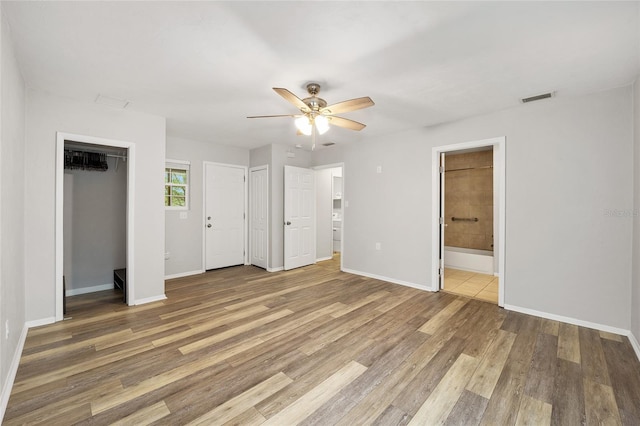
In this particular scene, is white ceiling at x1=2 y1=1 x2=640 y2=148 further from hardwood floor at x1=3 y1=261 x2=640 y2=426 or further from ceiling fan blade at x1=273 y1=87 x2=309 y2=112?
A: hardwood floor at x1=3 y1=261 x2=640 y2=426

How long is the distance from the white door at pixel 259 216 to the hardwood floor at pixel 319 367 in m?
2.09

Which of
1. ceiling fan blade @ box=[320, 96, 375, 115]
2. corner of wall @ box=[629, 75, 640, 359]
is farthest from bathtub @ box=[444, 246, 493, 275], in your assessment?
ceiling fan blade @ box=[320, 96, 375, 115]

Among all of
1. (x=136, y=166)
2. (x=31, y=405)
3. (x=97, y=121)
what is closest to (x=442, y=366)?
(x=31, y=405)

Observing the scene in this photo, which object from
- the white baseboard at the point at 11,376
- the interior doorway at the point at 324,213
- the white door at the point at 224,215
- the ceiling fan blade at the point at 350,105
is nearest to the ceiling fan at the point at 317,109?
the ceiling fan blade at the point at 350,105

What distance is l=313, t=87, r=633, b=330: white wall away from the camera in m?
2.81

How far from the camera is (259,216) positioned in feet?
18.6

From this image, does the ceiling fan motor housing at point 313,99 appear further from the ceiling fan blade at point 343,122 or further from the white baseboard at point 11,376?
the white baseboard at point 11,376

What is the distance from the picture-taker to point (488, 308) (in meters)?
3.46

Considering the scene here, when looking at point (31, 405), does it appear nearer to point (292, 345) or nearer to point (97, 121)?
point (292, 345)

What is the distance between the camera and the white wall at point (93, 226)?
159 inches

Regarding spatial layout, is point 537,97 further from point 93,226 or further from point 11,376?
point 93,226

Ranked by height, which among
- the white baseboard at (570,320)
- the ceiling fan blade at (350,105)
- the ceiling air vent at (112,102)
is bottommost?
the white baseboard at (570,320)

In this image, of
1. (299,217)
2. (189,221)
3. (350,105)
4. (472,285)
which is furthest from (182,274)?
(472,285)

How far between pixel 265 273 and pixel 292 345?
2.76m
